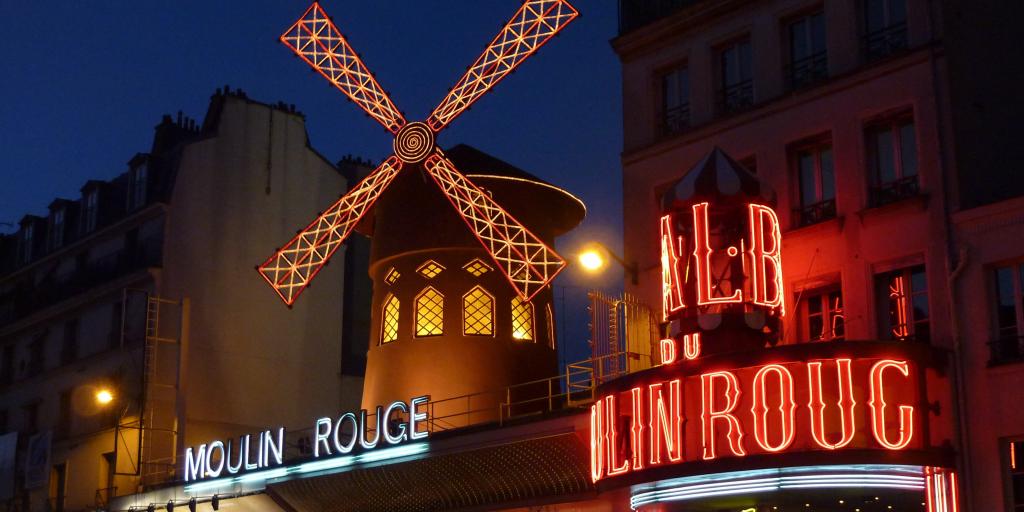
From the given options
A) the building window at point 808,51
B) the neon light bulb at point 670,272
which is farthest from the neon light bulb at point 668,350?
the building window at point 808,51

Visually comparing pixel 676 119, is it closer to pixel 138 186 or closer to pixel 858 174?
pixel 858 174

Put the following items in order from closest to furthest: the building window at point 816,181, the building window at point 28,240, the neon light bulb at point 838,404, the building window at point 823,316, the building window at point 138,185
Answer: the neon light bulb at point 838,404 < the building window at point 823,316 < the building window at point 816,181 < the building window at point 138,185 < the building window at point 28,240

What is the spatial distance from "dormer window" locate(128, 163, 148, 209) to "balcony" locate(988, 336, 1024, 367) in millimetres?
17818

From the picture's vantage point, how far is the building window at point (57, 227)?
1147 inches

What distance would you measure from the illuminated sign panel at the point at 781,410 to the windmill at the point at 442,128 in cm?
535

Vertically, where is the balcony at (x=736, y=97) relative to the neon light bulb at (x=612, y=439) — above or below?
above

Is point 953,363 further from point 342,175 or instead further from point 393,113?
point 342,175

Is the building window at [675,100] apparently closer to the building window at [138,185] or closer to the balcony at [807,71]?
the balcony at [807,71]

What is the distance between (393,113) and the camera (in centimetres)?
1988

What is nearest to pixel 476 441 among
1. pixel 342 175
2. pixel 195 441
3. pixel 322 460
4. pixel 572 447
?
pixel 572 447

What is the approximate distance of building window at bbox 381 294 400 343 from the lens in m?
20.2

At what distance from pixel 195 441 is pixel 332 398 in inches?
135

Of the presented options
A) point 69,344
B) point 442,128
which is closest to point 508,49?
point 442,128

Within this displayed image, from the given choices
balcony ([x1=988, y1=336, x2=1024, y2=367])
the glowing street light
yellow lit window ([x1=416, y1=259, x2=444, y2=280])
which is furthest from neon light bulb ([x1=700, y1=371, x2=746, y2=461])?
the glowing street light
